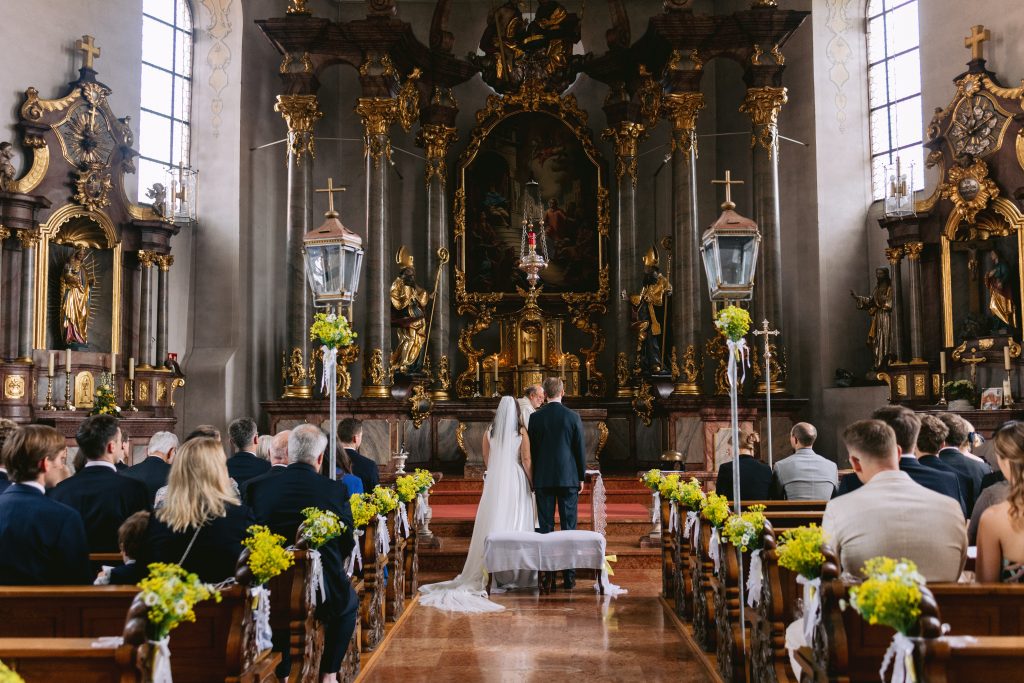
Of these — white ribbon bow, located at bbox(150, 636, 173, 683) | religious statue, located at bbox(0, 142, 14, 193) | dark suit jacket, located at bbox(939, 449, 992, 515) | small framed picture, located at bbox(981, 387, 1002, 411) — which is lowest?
white ribbon bow, located at bbox(150, 636, 173, 683)

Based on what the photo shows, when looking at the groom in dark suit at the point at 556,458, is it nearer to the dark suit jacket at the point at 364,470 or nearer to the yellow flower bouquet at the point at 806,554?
the dark suit jacket at the point at 364,470

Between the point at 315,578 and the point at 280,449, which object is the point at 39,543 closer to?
the point at 315,578

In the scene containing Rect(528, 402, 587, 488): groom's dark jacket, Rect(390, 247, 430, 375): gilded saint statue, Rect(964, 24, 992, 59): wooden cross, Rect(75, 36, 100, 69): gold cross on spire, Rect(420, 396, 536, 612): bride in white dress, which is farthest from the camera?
Rect(390, 247, 430, 375): gilded saint statue

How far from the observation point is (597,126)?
1786cm

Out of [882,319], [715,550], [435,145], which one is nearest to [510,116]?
[435,145]

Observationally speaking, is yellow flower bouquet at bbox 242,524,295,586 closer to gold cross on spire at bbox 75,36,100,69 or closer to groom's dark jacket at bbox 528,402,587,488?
groom's dark jacket at bbox 528,402,587,488

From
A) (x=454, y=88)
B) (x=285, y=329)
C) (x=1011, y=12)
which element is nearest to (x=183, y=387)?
(x=285, y=329)

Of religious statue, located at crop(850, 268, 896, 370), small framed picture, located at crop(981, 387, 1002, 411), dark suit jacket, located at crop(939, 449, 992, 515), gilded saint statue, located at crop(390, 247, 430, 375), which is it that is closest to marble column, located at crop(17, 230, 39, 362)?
gilded saint statue, located at crop(390, 247, 430, 375)

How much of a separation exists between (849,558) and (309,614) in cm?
258

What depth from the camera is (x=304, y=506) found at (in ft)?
17.5

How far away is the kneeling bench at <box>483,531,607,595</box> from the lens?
8.50 meters

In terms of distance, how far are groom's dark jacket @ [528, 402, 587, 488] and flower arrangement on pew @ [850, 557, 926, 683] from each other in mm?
5877

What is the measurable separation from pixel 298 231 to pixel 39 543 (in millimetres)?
11272

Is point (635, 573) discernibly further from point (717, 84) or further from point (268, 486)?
point (717, 84)
